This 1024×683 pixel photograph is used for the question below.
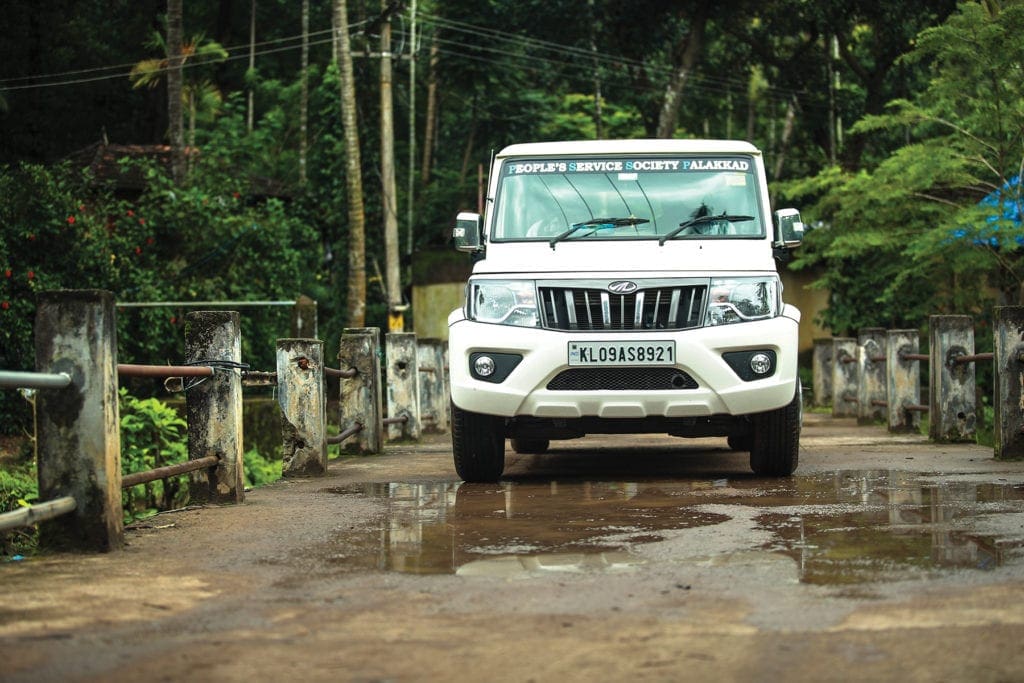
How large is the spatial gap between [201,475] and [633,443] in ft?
18.7

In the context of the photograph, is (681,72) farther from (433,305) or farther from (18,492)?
(18,492)

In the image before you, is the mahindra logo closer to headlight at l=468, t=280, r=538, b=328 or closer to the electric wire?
headlight at l=468, t=280, r=538, b=328

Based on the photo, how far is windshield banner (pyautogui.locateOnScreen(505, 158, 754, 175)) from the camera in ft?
33.0

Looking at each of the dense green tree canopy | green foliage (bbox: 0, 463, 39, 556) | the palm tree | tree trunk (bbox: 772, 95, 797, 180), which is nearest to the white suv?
green foliage (bbox: 0, 463, 39, 556)

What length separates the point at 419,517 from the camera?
7324 mm

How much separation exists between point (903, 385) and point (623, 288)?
6.73 meters

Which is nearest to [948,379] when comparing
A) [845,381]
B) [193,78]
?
[845,381]

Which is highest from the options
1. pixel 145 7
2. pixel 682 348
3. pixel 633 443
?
pixel 145 7

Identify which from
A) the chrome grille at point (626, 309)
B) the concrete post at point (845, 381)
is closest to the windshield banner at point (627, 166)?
the chrome grille at point (626, 309)

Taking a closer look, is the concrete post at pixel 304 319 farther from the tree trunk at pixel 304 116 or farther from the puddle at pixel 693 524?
the tree trunk at pixel 304 116

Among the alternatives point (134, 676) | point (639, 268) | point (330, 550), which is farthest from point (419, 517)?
point (134, 676)

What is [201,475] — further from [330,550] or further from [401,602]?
[401,602]

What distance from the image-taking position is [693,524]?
22.3 feet

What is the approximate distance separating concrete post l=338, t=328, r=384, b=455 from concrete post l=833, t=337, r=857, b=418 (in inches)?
370
